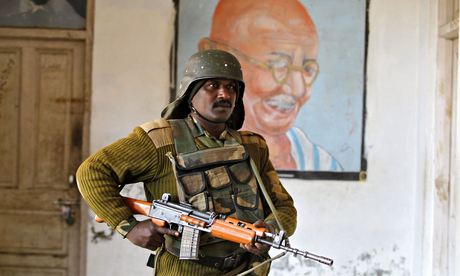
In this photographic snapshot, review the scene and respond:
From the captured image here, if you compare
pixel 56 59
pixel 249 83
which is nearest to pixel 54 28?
pixel 56 59

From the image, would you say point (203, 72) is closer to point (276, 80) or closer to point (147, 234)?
point (147, 234)

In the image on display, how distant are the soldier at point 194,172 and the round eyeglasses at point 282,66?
1742mm

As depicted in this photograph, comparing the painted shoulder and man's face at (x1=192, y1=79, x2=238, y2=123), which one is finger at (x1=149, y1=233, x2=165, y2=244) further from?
man's face at (x1=192, y1=79, x2=238, y2=123)

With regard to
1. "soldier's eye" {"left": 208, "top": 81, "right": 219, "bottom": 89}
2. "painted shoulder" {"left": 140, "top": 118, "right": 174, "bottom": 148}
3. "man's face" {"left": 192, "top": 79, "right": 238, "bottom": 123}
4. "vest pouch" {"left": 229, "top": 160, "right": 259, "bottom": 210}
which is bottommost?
"vest pouch" {"left": 229, "top": 160, "right": 259, "bottom": 210}

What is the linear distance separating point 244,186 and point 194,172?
0.22 metres

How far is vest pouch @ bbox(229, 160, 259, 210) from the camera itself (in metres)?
2.30

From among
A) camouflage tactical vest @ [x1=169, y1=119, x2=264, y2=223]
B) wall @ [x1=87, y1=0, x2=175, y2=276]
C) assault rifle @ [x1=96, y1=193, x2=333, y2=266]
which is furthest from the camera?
wall @ [x1=87, y1=0, x2=175, y2=276]

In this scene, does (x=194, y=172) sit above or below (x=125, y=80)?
below

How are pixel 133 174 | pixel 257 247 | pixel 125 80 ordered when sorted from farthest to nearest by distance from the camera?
1. pixel 125 80
2. pixel 133 174
3. pixel 257 247

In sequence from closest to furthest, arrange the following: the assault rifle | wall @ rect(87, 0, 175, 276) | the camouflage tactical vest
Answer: the assault rifle
the camouflage tactical vest
wall @ rect(87, 0, 175, 276)

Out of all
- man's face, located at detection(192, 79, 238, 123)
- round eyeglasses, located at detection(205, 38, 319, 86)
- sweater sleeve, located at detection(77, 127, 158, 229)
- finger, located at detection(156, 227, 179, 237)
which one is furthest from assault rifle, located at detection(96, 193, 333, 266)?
round eyeglasses, located at detection(205, 38, 319, 86)

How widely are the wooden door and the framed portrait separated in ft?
2.62

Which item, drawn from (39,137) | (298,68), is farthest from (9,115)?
(298,68)

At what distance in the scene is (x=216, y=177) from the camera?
2270 mm
